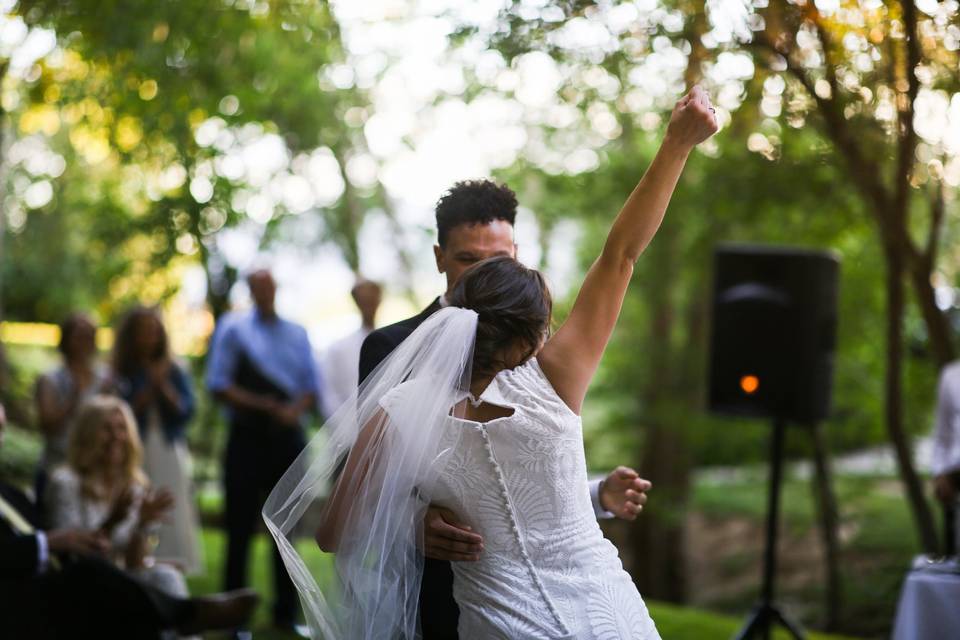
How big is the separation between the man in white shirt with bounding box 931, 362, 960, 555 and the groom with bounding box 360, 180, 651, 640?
2.99 metres

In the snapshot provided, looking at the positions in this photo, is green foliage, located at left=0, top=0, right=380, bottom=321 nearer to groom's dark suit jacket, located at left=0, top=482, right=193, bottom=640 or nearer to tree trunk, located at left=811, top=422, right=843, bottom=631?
groom's dark suit jacket, located at left=0, top=482, right=193, bottom=640

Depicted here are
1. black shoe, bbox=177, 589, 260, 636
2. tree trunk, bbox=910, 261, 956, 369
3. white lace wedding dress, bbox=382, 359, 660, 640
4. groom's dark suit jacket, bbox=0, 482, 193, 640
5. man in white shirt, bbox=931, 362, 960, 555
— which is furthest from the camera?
tree trunk, bbox=910, 261, 956, 369

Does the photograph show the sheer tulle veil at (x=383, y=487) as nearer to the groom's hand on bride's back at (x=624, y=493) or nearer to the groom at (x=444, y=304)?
the groom at (x=444, y=304)

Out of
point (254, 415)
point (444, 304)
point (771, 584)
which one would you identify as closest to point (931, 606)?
point (771, 584)

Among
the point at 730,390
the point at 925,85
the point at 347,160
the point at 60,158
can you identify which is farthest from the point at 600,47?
the point at 60,158

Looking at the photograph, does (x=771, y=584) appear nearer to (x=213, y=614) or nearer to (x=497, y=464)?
(x=213, y=614)

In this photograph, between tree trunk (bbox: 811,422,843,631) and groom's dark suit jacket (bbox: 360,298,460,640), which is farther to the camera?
tree trunk (bbox: 811,422,843,631)

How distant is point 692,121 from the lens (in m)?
2.12

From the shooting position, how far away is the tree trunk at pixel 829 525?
7836mm

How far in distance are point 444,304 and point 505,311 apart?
391 millimetres

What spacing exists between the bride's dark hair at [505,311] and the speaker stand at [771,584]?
319 cm

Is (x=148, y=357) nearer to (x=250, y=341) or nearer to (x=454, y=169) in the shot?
(x=250, y=341)

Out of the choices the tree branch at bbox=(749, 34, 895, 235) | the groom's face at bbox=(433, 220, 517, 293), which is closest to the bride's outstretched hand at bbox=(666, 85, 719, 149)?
the groom's face at bbox=(433, 220, 517, 293)

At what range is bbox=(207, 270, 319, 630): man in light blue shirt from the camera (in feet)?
18.9
